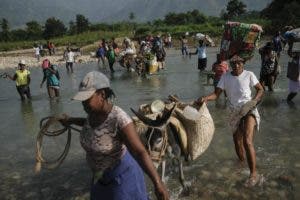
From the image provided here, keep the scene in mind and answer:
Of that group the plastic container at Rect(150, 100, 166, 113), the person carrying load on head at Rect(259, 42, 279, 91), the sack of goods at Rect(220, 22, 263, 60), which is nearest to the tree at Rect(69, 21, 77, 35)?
the person carrying load on head at Rect(259, 42, 279, 91)

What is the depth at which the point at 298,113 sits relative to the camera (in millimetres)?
11078

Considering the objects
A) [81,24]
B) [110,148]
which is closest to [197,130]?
[110,148]

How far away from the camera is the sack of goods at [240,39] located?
1078cm

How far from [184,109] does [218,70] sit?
6164mm

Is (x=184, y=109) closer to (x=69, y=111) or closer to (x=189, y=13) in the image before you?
(x=69, y=111)

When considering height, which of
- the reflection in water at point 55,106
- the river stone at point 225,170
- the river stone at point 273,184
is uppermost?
the river stone at point 273,184

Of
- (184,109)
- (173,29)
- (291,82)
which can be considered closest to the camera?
(184,109)

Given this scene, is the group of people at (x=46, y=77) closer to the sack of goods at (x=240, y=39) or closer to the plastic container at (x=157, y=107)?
the sack of goods at (x=240, y=39)

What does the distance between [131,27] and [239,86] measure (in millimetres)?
76259

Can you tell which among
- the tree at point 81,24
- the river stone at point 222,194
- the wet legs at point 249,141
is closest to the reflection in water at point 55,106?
the river stone at point 222,194

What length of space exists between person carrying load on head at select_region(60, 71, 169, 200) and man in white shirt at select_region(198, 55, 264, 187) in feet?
8.70

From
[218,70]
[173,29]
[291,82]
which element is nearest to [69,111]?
[218,70]

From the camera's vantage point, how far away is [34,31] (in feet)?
330

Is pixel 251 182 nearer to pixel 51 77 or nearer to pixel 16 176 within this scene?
pixel 16 176
